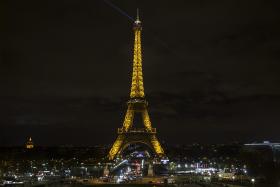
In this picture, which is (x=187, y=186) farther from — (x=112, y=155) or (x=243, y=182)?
(x=112, y=155)

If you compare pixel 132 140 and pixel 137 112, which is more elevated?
pixel 137 112

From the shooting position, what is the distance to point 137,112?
225 feet

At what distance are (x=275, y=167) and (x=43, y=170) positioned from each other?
117ft

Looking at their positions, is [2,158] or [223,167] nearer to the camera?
[223,167]

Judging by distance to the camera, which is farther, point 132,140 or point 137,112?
point 132,140

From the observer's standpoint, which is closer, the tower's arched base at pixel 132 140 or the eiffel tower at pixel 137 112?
the eiffel tower at pixel 137 112

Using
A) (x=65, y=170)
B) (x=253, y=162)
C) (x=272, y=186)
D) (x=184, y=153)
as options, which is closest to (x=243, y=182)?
(x=272, y=186)

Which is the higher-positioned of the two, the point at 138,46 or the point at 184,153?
the point at 138,46

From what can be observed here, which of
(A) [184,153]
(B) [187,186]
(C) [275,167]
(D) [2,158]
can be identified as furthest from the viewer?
(A) [184,153]

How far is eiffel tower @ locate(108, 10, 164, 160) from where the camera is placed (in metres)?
65.4

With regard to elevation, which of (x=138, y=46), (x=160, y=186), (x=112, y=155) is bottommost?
(x=160, y=186)

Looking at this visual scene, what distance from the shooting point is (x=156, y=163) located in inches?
2785

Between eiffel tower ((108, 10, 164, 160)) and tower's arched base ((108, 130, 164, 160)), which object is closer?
eiffel tower ((108, 10, 164, 160))

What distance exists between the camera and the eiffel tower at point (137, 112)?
65.4 metres
